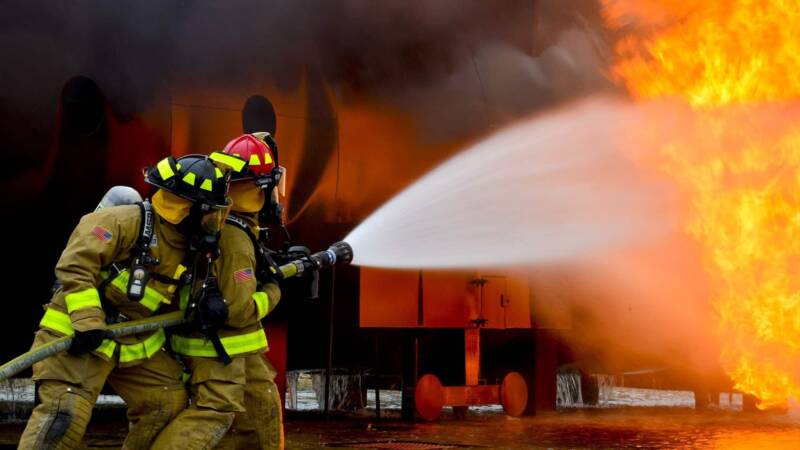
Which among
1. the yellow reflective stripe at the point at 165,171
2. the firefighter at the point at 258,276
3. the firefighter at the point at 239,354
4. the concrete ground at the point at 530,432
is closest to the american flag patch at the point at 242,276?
the firefighter at the point at 239,354

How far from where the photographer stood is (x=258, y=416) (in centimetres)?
535

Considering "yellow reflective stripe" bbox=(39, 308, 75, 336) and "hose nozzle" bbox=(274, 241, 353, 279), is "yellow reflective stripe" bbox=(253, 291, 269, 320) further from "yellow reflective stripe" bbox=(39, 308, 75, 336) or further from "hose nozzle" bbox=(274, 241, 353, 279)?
"yellow reflective stripe" bbox=(39, 308, 75, 336)

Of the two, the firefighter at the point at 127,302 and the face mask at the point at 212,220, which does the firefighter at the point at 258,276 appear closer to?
the face mask at the point at 212,220

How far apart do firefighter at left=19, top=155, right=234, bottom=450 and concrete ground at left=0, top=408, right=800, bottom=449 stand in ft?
9.13

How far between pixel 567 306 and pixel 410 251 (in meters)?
2.65

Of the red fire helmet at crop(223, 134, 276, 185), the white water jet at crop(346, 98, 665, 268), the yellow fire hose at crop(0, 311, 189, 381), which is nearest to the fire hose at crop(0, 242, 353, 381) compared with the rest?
the yellow fire hose at crop(0, 311, 189, 381)

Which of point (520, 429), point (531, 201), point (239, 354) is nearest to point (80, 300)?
point (239, 354)

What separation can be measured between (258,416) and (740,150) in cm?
711

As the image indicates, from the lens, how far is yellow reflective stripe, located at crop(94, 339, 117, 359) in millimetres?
4668

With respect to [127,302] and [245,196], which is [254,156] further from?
[127,302]

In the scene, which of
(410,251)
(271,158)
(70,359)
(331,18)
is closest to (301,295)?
(410,251)

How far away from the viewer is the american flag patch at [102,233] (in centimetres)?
Answer: 467

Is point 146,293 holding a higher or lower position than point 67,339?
higher

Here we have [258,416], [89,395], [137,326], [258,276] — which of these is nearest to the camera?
[89,395]
